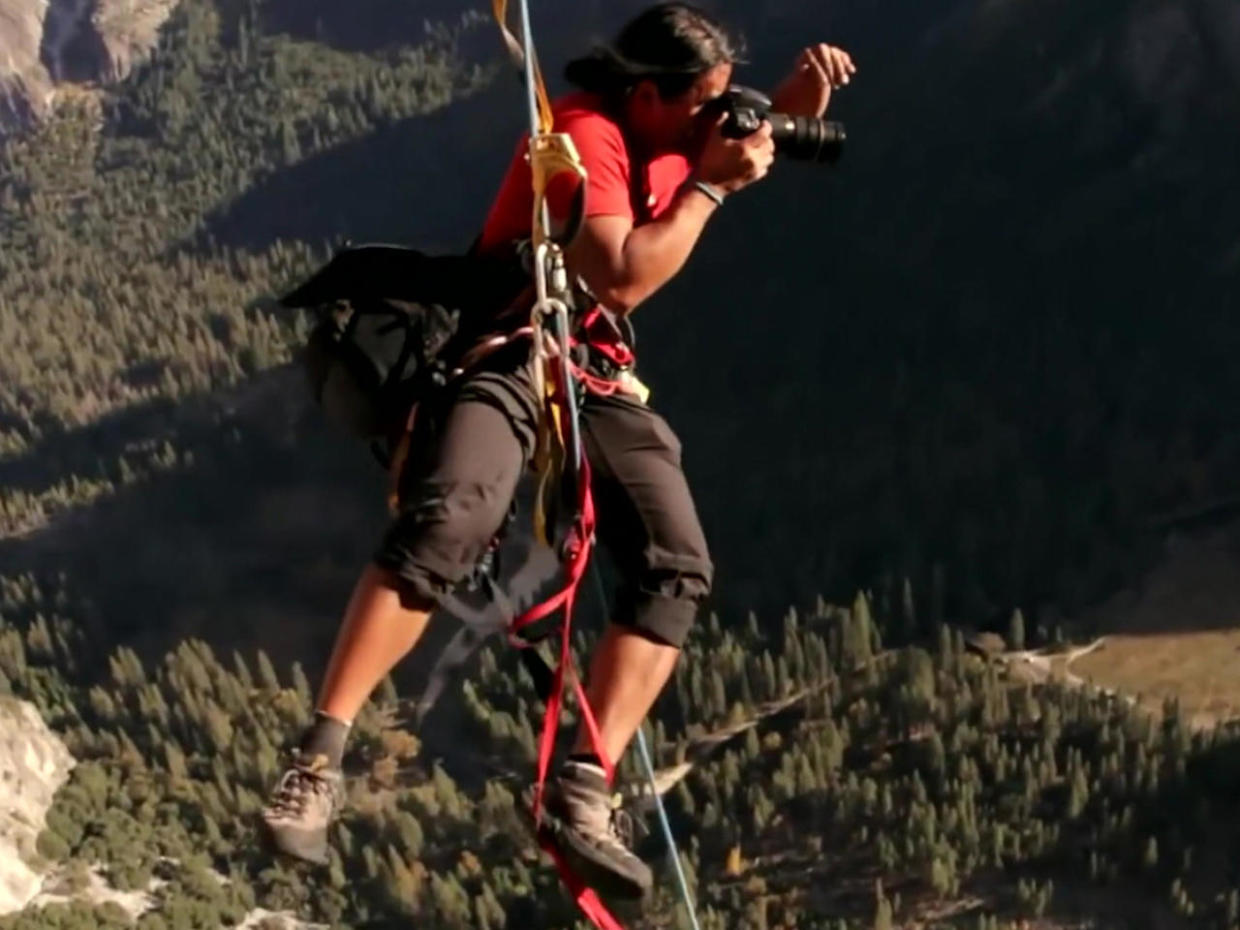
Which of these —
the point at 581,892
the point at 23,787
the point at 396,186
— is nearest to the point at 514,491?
the point at 581,892

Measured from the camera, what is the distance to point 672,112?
21.4 feet

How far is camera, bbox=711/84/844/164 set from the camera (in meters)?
6.31

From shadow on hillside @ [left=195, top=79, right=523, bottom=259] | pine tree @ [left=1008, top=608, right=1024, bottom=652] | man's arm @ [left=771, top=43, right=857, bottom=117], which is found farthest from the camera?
shadow on hillside @ [left=195, top=79, right=523, bottom=259]

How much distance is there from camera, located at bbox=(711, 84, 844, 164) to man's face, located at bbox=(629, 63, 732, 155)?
8 cm

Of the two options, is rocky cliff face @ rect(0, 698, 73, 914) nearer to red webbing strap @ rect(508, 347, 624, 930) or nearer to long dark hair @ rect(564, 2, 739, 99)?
red webbing strap @ rect(508, 347, 624, 930)

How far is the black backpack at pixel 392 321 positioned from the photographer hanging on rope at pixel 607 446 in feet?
0.49

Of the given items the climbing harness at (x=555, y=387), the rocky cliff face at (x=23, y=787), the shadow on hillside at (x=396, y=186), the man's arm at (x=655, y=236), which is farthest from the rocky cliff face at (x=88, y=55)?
the man's arm at (x=655, y=236)

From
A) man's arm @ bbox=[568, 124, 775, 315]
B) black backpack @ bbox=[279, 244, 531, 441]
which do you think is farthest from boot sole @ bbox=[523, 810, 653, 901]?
man's arm @ bbox=[568, 124, 775, 315]

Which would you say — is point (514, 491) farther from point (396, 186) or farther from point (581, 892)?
point (396, 186)

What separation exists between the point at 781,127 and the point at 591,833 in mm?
2906

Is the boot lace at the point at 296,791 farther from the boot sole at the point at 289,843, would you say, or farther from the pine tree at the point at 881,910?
the pine tree at the point at 881,910

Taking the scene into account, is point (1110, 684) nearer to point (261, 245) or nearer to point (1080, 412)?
point (1080, 412)

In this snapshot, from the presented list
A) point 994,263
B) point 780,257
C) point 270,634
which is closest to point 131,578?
point 270,634

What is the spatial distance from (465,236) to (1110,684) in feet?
265
